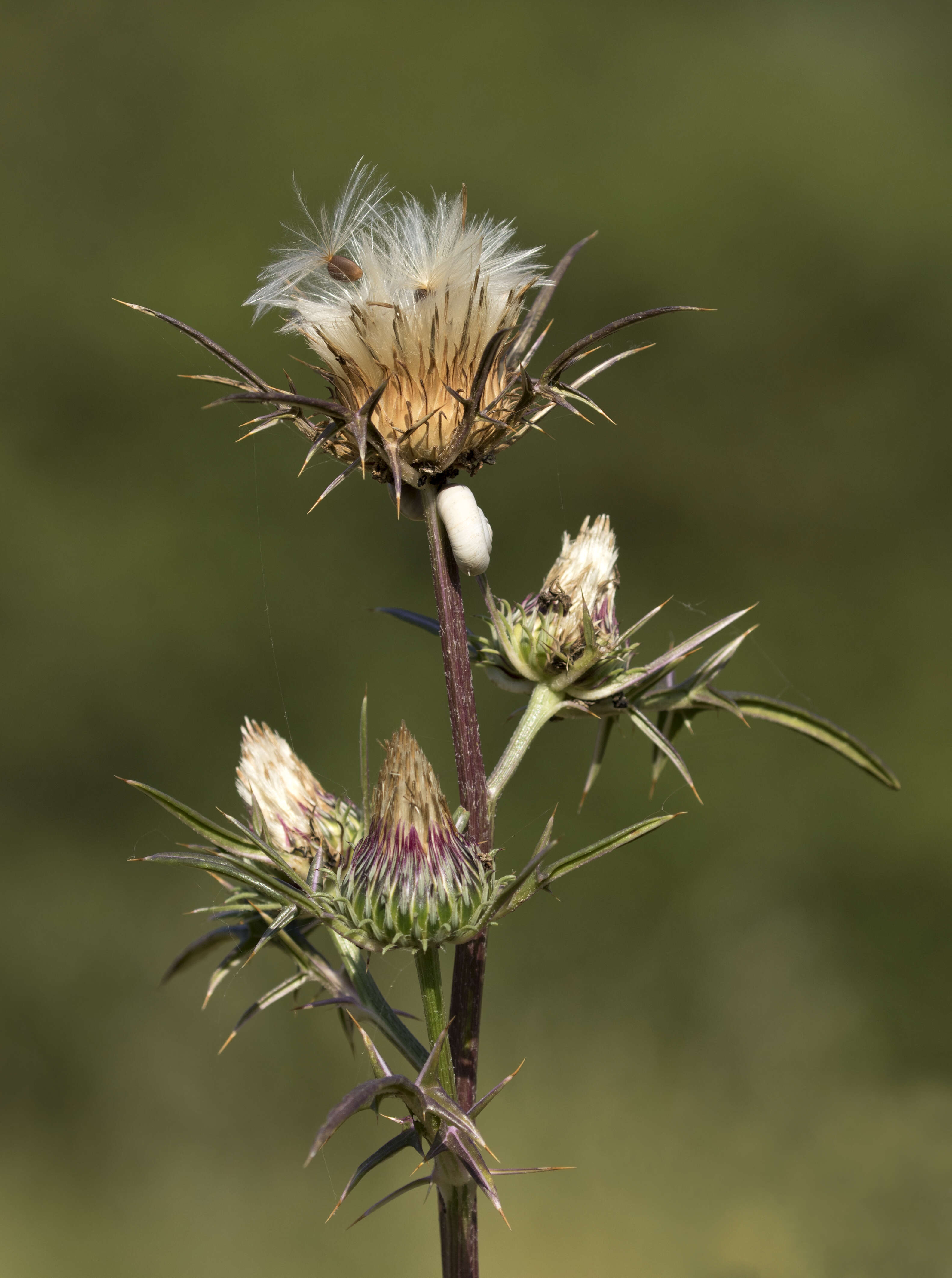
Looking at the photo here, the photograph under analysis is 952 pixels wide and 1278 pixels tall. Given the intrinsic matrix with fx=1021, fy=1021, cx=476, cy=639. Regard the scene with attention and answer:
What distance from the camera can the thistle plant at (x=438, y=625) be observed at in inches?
27.5

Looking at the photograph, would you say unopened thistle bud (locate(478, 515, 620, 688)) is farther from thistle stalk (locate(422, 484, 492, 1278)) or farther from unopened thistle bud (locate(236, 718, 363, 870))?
unopened thistle bud (locate(236, 718, 363, 870))

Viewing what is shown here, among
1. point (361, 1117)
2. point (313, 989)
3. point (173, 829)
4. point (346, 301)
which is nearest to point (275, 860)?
point (346, 301)

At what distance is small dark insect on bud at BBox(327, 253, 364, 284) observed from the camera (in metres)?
0.75

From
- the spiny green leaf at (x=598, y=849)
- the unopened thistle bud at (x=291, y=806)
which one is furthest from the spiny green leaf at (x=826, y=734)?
the unopened thistle bud at (x=291, y=806)

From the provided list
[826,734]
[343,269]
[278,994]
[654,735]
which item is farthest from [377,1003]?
[343,269]

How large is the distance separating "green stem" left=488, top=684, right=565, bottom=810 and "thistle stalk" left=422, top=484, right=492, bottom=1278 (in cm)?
3

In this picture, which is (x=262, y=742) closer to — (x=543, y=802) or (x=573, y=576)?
(x=573, y=576)

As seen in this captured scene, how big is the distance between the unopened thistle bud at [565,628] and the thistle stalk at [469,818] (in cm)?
8

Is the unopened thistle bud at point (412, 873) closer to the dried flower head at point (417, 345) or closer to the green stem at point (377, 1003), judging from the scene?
the green stem at point (377, 1003)

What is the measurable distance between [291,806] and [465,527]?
0.35 meters

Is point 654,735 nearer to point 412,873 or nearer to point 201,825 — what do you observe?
point 412,873

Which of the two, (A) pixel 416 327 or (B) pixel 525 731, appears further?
(B) pixel 525 731

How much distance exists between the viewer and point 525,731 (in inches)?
32.2

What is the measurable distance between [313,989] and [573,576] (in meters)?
1.78
